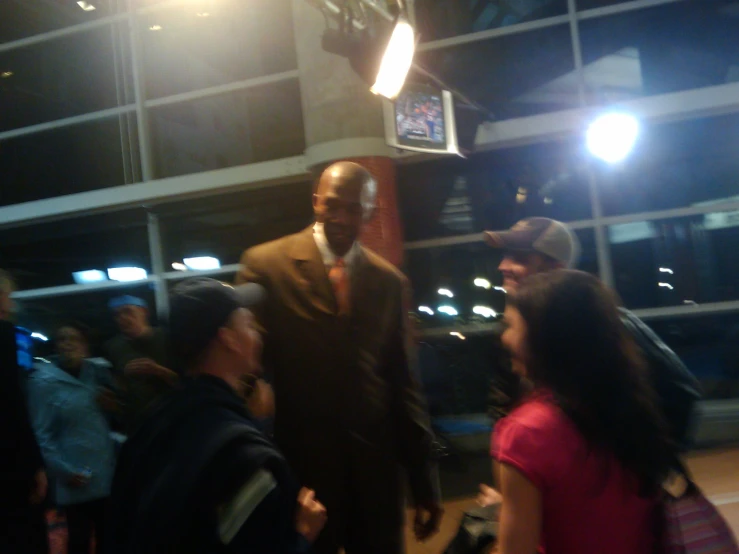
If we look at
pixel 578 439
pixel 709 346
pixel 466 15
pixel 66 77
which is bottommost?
pixel 709 346

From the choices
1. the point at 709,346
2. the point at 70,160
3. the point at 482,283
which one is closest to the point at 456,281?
the point at 482,283

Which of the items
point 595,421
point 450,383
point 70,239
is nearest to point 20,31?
point 70,239

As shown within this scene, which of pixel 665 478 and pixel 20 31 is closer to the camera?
pixel 665 478

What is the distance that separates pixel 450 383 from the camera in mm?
6703

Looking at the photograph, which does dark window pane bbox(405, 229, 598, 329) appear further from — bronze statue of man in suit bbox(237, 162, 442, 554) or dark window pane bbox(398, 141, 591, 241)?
A: bronze statue of man in suit bbox(237, 162, 442, 554)

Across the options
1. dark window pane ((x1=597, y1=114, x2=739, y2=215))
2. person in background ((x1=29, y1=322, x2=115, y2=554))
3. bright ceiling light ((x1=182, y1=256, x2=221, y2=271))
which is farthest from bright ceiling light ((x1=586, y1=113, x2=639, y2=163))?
person in background ((x1=29, y1=322, x2=115, y2=554))

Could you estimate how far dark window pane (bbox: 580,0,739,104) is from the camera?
6074 millimetres

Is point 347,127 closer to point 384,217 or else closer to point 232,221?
point 384,217

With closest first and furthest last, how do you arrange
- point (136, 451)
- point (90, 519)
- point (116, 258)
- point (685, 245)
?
point (136, 451), point (90, 519), point (685, 245), point (116, 258)

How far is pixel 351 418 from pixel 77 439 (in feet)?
8.11

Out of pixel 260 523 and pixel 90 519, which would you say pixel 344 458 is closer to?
pixel 260 523

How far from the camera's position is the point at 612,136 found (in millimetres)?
6051

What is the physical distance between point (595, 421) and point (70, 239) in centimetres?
745

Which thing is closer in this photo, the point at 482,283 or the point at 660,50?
the point at 660,50
